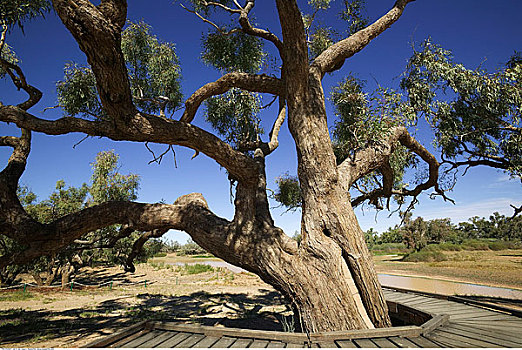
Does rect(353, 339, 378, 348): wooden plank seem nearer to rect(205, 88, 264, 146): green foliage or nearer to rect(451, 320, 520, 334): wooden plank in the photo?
rect(451, 320, 520, 334): wooden plank

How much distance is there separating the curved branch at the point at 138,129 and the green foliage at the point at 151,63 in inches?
128

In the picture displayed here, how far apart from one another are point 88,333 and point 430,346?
7016mm

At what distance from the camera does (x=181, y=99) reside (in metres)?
7.89

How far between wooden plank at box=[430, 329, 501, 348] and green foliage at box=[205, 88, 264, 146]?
17.4 feet

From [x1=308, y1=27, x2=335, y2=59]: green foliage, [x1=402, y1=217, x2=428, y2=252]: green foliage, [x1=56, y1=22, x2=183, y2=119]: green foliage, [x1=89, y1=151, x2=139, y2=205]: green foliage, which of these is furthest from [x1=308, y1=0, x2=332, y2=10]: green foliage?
[x1=402, y1=217, x2=428, y2=252]: green foliage

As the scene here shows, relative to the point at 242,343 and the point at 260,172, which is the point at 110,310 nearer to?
the point at 260,172

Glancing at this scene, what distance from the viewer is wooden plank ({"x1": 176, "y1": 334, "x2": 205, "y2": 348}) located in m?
2.73

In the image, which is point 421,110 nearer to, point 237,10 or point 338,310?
point 237,10

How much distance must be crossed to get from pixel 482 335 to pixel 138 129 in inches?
191

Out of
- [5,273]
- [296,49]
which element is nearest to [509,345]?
[296,49]

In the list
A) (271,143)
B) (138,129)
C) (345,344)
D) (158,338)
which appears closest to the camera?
(345,344)

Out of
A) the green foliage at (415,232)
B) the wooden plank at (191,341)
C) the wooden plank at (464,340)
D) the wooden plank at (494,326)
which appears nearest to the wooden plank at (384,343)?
the wooden plank at (464,340)

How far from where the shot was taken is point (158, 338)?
2957mm

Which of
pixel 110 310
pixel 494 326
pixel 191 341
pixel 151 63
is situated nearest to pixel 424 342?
pixel 494 326
